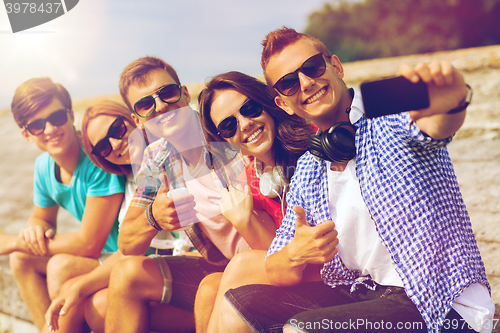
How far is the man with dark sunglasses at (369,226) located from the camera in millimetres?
1349

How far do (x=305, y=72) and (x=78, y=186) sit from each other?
185 cm

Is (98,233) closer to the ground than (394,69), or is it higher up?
higher up

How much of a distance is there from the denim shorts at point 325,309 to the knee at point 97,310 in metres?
1.11

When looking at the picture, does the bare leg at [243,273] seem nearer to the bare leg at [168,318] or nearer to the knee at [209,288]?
the knee at [209,288]

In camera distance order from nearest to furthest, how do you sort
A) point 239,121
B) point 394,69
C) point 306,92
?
point 306,92 → point 239,121 → point 394,69

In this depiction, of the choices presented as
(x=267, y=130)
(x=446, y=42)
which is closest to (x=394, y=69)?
(x=446, y=42)

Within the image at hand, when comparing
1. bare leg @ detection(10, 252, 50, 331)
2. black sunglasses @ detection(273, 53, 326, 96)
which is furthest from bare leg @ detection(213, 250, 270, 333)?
bare leg @ detection(10, 252, 50, 331)

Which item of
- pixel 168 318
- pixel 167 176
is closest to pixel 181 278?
pixel 168 318

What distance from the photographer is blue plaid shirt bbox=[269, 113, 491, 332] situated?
4.43ft

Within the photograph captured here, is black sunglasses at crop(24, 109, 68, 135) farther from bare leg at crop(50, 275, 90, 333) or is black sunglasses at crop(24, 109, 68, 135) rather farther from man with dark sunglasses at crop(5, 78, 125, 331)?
bare leg at crop(50, 275, 90, 333)

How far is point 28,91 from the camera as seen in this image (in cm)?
272

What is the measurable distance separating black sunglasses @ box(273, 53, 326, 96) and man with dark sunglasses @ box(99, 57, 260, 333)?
605 mm

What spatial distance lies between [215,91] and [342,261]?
102cm

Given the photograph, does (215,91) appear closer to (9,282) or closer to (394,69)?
(9,282)
